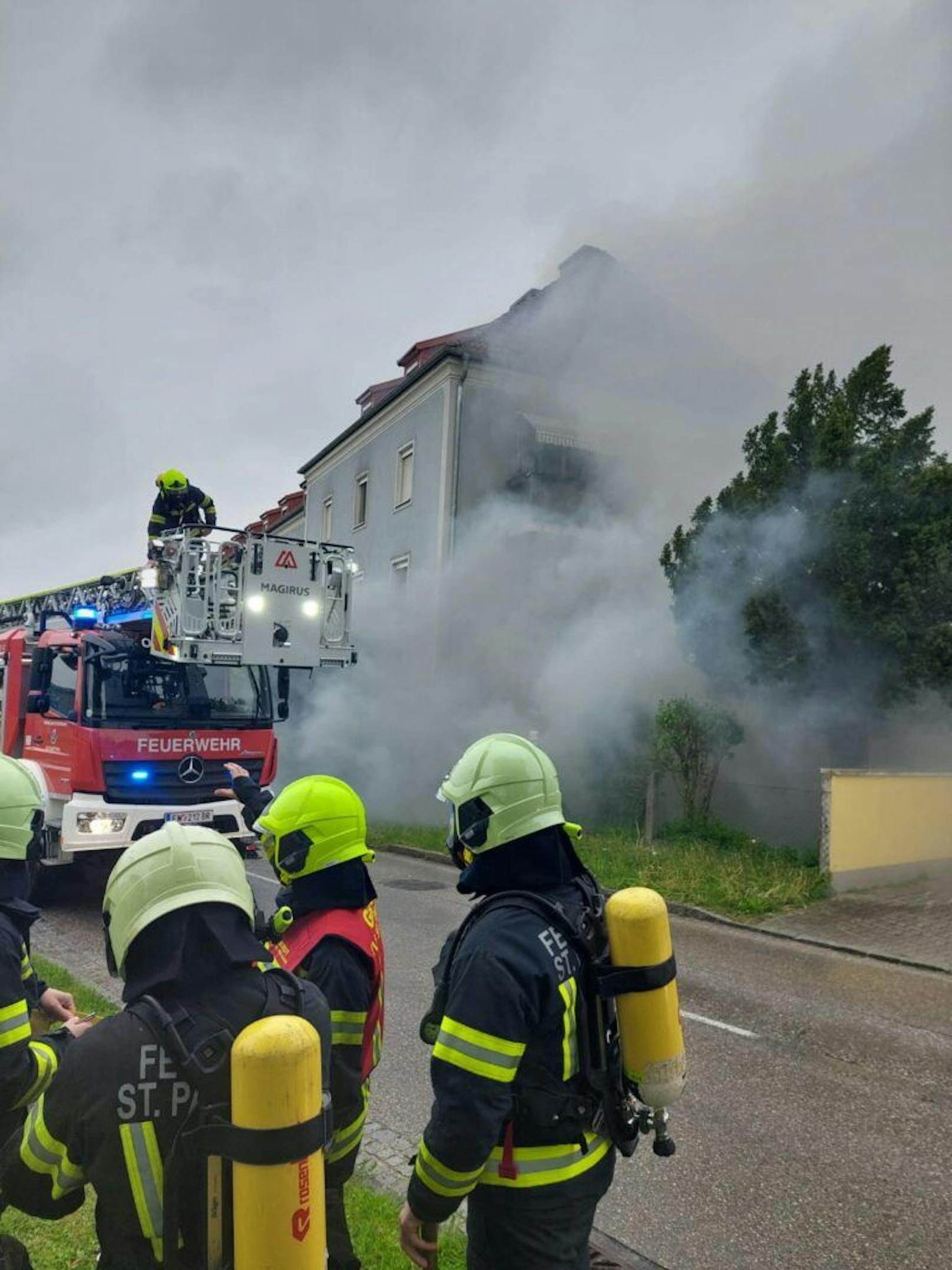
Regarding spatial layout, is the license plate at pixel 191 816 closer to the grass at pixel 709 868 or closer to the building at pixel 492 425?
the grass at pixel 709 868

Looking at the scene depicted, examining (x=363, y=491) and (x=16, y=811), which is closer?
(x=16, y=811)

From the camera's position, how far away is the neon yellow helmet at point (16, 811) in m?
2.38

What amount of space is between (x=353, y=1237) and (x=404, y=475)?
→ 16.6m

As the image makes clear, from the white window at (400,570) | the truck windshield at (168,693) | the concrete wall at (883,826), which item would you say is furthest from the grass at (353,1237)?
the white window at (400,570)

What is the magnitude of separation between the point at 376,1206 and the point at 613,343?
15.9 m

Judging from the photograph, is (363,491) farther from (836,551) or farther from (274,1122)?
(274,1122)

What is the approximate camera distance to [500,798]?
2.17 m

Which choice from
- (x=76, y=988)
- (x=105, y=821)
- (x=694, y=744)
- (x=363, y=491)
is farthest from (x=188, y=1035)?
(x=363, y=491)

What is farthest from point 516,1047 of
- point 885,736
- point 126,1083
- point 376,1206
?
point 885,736

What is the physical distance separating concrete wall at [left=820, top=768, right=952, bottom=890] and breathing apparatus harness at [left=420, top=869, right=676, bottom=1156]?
8069 mm

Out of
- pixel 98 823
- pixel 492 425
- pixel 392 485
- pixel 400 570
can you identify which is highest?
pixel 492 425

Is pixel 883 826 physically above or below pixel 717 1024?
above

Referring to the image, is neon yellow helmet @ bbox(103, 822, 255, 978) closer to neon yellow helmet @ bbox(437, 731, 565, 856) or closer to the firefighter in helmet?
the firefighter in helmet

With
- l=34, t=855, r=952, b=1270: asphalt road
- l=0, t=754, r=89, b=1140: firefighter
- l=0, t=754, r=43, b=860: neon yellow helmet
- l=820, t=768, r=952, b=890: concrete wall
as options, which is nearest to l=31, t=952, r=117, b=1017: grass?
l=34, t=855, r=952, b=1270: asphalt road
